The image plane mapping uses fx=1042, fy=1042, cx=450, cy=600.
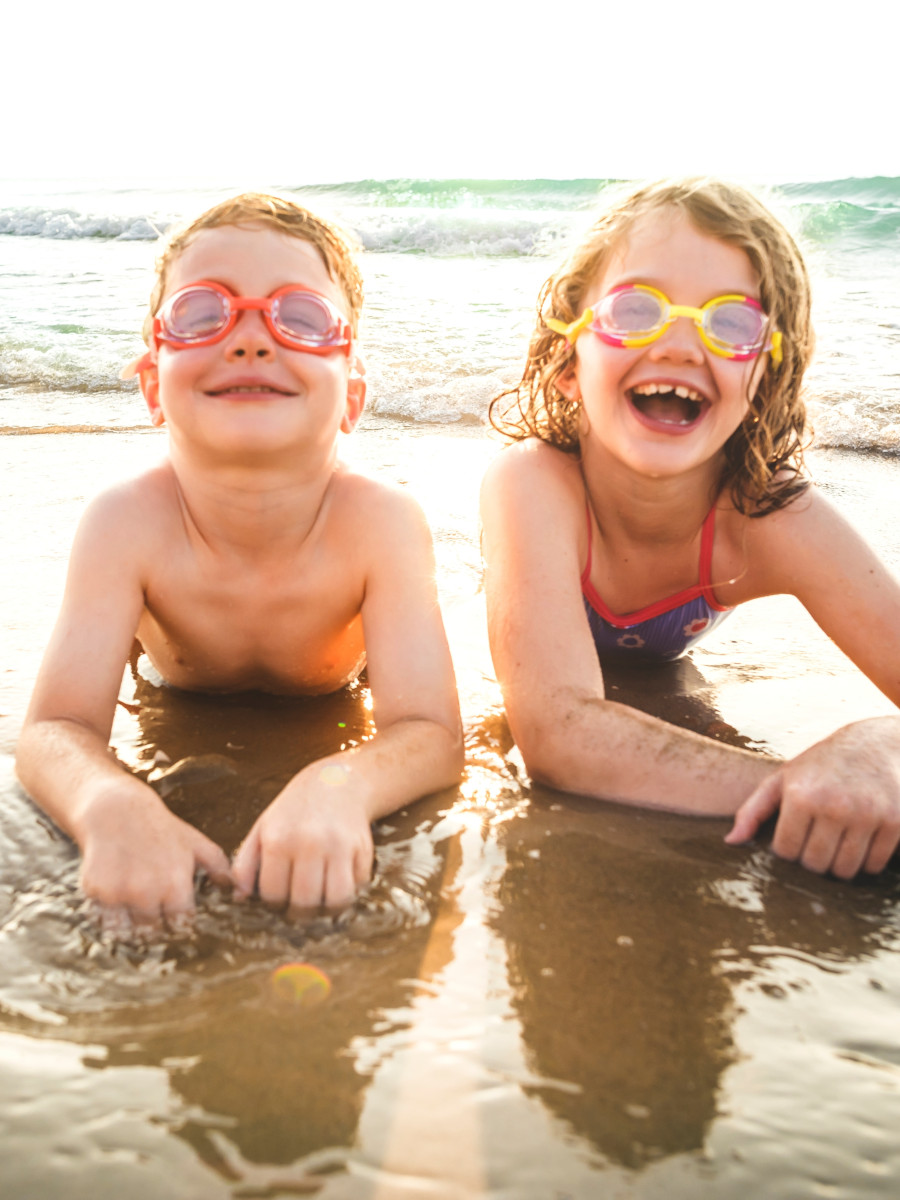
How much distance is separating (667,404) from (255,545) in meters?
1.19

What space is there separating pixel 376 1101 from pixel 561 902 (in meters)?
0.67

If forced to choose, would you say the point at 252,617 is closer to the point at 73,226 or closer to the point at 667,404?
the point at 667,404

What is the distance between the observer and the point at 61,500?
4.80 metres

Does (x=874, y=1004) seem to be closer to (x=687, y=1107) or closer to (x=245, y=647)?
(x=687, y=1107)

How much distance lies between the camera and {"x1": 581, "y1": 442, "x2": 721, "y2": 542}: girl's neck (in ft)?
9.65

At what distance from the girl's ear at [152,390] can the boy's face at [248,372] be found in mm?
102

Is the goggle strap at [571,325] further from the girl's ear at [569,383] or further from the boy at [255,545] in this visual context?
the boy at [255,545]

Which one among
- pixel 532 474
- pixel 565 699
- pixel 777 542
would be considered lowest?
pixel 565 699

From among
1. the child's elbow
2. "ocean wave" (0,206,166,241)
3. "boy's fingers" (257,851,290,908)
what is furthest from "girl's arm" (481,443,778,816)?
"ocean wave" (0,206,166,241)

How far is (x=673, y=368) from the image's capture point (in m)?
2.70

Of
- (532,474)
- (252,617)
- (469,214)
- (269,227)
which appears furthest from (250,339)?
(469,214)

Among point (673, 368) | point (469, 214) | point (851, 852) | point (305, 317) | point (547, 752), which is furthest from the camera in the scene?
point (469, 214)

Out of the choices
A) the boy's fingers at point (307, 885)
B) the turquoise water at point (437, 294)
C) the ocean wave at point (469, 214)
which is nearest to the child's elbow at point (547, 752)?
the boy's fingers at point (307, 885)

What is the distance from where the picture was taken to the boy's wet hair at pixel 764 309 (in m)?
A: 2.72
